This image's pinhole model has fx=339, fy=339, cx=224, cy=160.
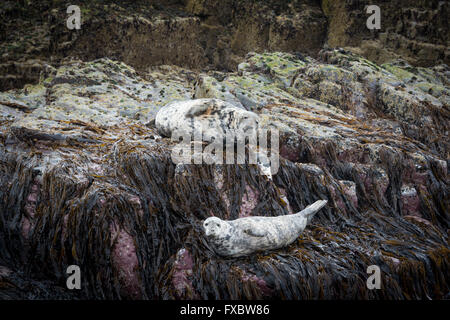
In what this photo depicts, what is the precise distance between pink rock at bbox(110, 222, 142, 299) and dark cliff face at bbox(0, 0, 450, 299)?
12mm

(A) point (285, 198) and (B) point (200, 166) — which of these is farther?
(A) point (285, 198)

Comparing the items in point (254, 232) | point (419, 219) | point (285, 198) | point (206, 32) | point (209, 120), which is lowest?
point (419, 219)

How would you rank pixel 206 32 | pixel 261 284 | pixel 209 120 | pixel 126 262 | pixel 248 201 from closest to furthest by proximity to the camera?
pixel 261 284 < pixel 126 262 < pixel 248 201 < pixel 209 120 < pixel 206 32

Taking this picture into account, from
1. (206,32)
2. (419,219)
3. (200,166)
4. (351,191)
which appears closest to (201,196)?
(200,166)

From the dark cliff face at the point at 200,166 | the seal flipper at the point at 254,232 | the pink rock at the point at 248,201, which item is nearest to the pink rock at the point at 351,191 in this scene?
the dark cliff face at the point at 200,166

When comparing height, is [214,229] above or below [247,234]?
above

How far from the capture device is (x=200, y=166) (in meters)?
4.22

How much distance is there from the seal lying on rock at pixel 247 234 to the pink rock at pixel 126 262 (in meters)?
0.78

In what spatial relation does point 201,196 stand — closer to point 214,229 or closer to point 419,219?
point 214,229

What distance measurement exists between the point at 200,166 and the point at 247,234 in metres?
1.19

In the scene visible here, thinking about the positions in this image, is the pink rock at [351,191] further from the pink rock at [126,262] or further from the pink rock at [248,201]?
the pink rock at [126,262]
